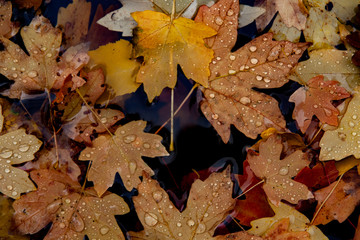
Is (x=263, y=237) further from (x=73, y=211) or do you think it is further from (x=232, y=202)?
(x=73, y=211)

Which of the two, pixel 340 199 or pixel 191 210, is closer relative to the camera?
pixel 191 210

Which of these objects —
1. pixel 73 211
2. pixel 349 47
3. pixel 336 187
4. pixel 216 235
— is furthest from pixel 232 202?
pixel 349 47

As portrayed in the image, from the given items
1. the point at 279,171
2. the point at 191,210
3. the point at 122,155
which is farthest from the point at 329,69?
the point at 122,155

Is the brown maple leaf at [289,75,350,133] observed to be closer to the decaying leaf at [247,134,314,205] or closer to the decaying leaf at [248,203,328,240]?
the decaying leaf at [247,134,314,205]

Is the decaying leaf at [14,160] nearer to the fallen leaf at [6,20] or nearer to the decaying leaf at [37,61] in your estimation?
the decaying leaf at [37,61]

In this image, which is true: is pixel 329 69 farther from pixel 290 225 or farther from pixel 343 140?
pixel 290 225

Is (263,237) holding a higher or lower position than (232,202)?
lower

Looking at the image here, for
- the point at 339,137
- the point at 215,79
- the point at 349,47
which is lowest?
the point at 339,137

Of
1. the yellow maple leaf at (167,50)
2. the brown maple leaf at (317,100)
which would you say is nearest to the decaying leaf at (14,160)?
the yellow maple leaf at (167,50)
